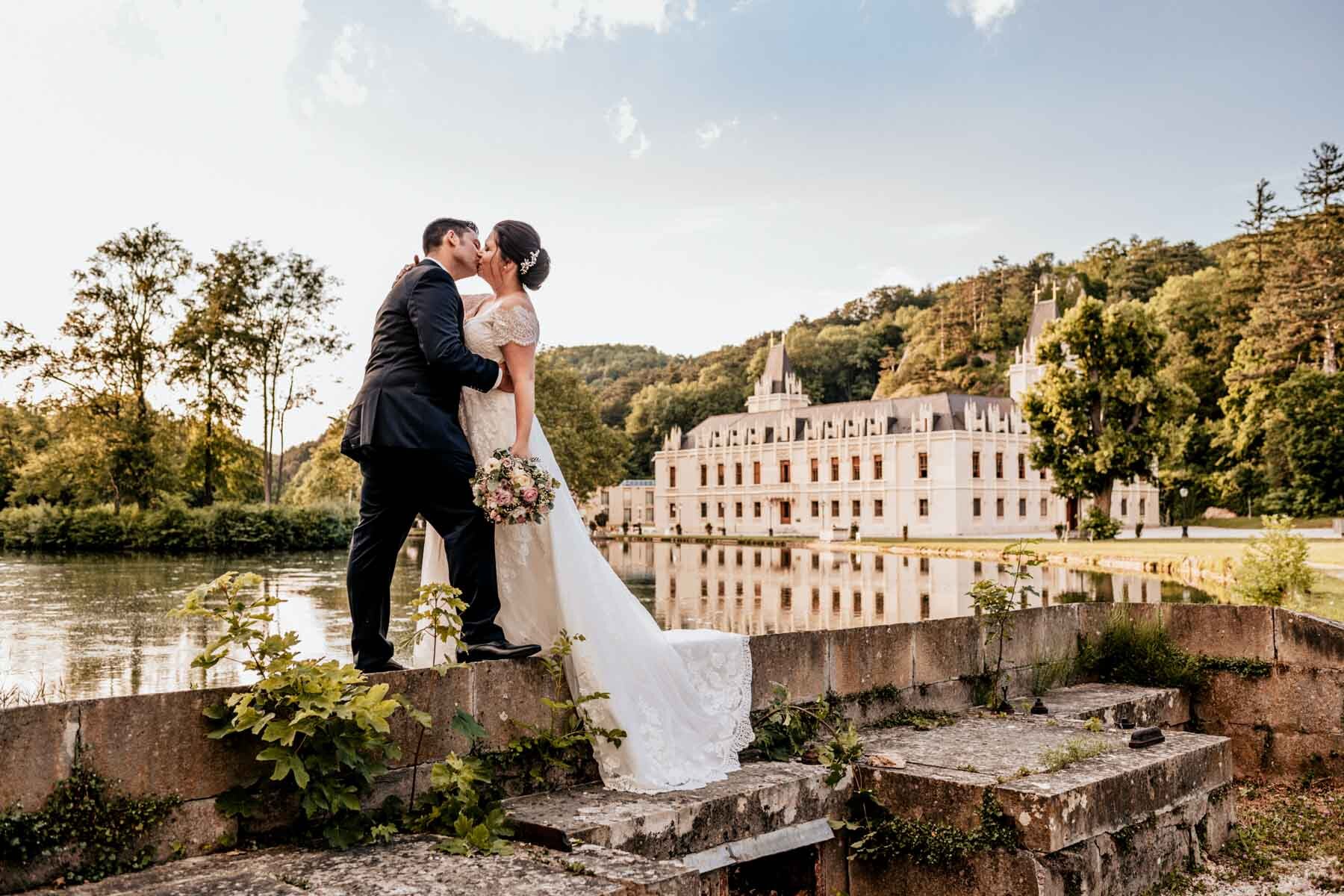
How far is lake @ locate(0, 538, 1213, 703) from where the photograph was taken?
34.8 ft

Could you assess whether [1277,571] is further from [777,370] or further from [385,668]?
[777,370]

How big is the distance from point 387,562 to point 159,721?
1360 mm

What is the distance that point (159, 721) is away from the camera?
3.65 m

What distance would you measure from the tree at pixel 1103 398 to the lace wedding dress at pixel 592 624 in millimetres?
46480

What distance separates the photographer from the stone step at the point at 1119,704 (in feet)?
23.6

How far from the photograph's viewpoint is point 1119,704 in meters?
7.41

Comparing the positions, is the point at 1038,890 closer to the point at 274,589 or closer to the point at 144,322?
the point at 274,589

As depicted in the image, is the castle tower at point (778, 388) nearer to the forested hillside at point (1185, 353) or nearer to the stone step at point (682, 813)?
the forested hillside at point (1185, 353)

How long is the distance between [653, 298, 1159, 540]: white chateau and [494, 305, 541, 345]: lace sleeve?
213ft

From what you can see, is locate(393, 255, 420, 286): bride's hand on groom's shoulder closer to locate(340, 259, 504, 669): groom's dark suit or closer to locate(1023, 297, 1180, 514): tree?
locate(340, 259, 504, 669): groom's dark suit

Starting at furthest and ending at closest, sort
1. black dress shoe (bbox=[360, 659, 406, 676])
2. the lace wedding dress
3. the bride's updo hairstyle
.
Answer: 1. the bride's updo hairstyle
2. the lace wedding dress
3. black dress shoe (bbox=[360, 659, 406, 676])

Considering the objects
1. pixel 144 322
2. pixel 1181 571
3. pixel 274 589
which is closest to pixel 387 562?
pixel 274 589

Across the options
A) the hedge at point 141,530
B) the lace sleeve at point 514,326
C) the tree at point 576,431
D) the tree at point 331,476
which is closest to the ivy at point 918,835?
the lace sleeve at point 514,326

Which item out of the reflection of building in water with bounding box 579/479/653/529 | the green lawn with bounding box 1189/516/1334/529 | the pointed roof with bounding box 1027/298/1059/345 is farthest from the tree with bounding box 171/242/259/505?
the pointed roof with bounding box 1027/298/1059/345
